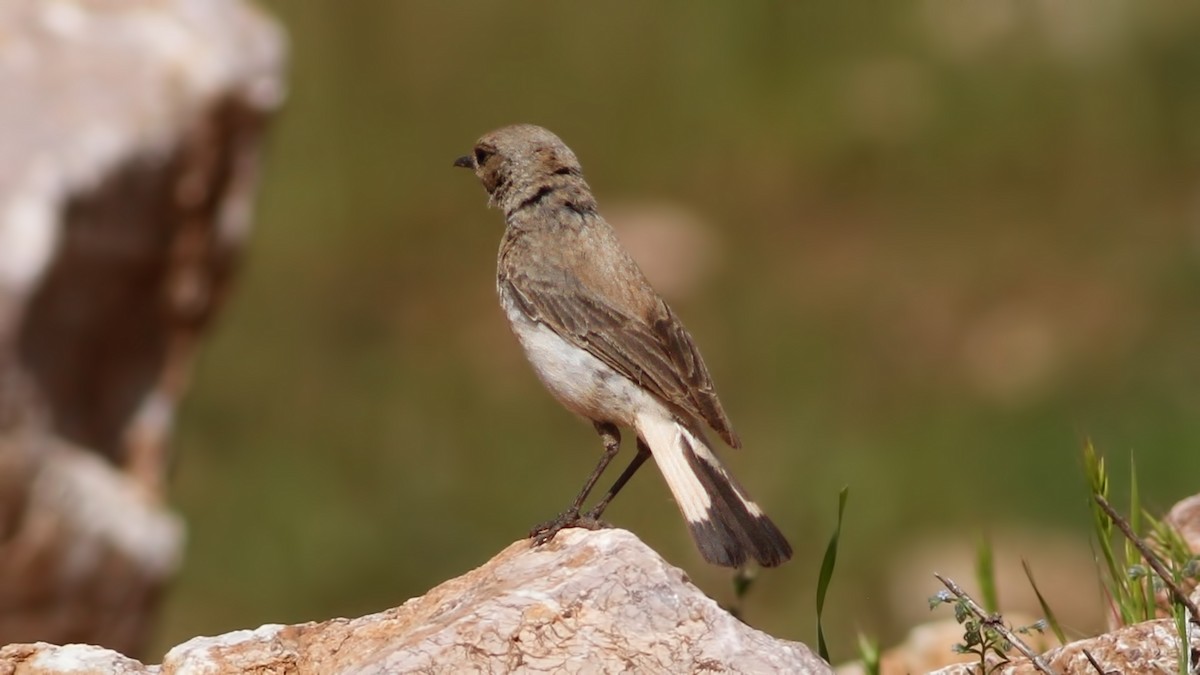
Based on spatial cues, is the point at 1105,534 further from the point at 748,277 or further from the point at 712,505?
the point at 748,277

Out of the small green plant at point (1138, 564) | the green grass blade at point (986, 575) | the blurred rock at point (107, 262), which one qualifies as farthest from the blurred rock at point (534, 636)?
the blurred rock at point (107, 262)

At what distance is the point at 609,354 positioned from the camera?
5492 millimetres

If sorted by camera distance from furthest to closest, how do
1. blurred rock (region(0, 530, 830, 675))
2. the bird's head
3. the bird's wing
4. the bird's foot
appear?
the bird's head
the bird's wing
the bird's foot
blurred rock (region(0, 530, 830, 675))

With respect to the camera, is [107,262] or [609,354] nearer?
[609,354]

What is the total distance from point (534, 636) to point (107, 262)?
4.19m

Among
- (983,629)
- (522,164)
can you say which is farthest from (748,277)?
(983,629)

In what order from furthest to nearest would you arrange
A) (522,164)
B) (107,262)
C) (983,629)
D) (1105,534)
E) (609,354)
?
(107,262), (522,164), (609,354), (1105,534), (983,629)

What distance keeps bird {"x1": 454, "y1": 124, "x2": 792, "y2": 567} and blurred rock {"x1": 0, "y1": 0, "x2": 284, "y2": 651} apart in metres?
2.03

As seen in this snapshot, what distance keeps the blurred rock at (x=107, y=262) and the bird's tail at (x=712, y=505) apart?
2.77m

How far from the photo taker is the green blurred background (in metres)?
11.0

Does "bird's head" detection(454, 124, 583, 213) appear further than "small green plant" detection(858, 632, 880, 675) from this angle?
Yes

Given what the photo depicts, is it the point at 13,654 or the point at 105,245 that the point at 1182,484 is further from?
the point at 13,654

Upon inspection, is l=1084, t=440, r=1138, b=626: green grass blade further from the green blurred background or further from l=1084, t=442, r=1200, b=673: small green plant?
the green blurred background

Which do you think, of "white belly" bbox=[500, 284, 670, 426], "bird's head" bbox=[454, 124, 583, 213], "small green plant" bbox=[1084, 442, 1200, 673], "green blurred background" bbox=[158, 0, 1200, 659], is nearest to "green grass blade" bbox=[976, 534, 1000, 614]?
"small green plant" bbox=[1084, 442, 1200, 673]
